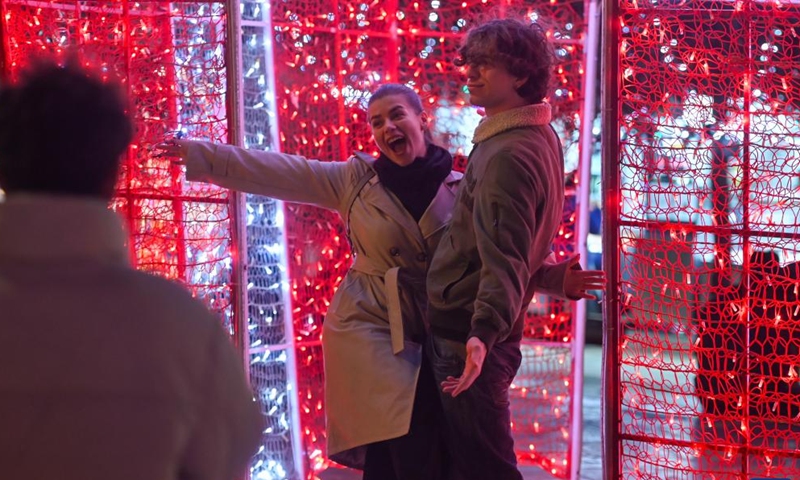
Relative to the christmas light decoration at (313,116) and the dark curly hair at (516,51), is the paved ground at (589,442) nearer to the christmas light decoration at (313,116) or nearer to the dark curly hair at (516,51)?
the christmas light decoration at (313,116)

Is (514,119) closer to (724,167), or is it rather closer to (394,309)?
(394,309)

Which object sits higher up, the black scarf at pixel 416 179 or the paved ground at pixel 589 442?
the black scarf at pixel 416 179

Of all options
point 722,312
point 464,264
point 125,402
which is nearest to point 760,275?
point 722,312

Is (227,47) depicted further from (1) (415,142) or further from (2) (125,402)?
(2) (125,402)

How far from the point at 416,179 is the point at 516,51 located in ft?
1.87

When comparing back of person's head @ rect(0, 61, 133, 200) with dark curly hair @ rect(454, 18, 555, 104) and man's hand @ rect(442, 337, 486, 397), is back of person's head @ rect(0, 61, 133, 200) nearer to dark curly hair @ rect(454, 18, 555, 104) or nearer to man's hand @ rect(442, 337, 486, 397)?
man's hand @ rect(442, 337, 486, 397)

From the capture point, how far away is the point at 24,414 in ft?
4.56

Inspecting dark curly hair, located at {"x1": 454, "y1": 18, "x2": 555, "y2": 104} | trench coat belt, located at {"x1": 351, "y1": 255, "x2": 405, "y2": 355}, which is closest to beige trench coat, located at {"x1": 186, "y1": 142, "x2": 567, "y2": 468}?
trench coat belt, located at {"x1": 351, "y1": 255, "x2": 405, "y2": 355}

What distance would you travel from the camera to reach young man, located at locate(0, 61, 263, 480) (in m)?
1.40

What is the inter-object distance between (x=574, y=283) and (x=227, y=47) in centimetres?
138

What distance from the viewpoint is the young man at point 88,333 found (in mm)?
1404

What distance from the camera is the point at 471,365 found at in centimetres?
253

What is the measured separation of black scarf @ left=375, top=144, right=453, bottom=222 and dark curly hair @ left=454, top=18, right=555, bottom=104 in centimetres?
42

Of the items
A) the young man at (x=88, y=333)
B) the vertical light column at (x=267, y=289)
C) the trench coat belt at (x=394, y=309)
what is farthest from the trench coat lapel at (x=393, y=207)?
the young man at (x=88, y=333)
